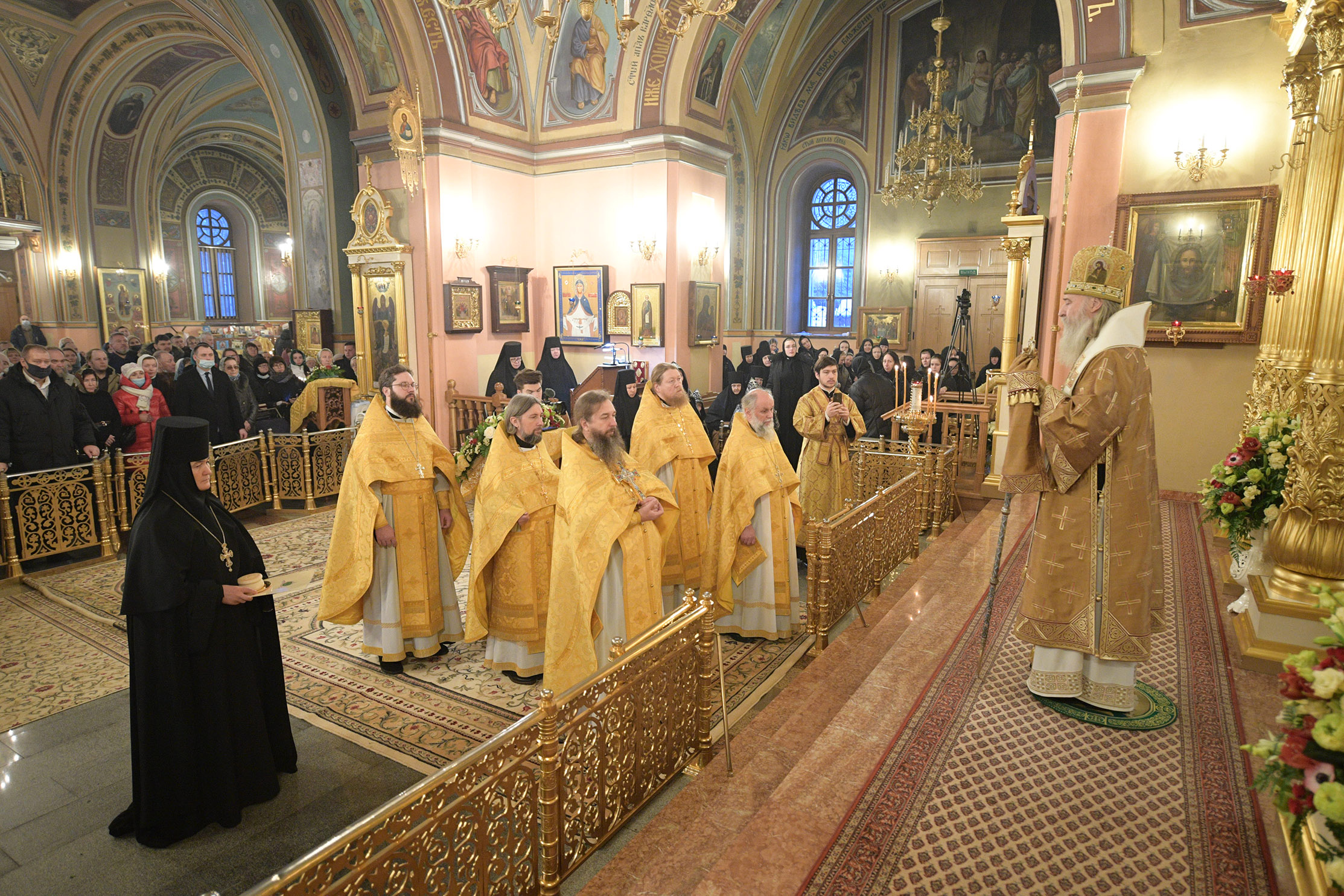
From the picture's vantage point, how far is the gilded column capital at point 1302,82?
4.58m

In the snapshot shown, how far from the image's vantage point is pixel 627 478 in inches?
169

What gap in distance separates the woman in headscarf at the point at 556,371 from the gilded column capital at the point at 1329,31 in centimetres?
874

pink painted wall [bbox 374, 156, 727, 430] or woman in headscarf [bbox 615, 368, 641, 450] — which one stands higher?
pink painted wall [bbox 374, 156, 727, 430]

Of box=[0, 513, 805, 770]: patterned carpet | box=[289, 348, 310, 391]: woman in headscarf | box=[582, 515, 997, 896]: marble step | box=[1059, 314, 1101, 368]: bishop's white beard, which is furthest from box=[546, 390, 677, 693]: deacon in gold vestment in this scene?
box=[289, 348, 310, 391]: woman in headscarf

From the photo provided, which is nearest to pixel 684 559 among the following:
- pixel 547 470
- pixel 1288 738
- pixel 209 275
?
pixel 547 470

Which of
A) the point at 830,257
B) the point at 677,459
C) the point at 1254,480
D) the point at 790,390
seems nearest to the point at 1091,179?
the point at 790,390

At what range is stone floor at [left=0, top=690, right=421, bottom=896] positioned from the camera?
317 centimetres

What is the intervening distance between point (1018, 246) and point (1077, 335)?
5865 mm

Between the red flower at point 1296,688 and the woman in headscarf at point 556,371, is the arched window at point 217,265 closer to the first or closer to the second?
the woman in headscarf at point 556,371

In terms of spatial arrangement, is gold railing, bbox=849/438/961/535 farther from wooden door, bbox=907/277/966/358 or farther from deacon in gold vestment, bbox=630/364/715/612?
wooden door, bbox=907/277/966/358

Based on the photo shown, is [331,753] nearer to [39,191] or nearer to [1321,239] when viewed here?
[1321,239]

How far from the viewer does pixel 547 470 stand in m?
4.82

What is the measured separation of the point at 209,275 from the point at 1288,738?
3255cm

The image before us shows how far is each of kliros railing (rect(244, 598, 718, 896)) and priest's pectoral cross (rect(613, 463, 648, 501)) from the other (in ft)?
2.77
